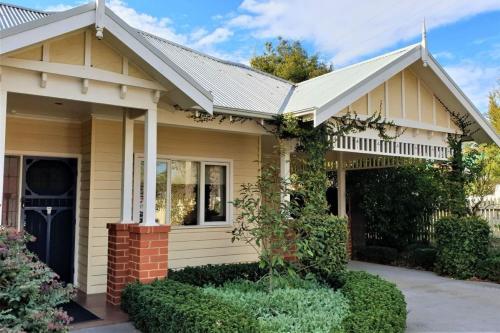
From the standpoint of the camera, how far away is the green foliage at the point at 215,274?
7379 millimetres

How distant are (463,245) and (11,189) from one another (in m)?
9.20

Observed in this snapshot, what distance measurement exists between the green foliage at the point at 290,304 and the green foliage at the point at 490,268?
15.9 feet

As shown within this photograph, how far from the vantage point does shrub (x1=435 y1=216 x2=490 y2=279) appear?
33.3 ft

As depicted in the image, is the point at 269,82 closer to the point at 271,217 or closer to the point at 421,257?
the point at 271,217

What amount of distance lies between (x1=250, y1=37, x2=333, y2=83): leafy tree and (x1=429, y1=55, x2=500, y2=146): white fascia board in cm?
1747

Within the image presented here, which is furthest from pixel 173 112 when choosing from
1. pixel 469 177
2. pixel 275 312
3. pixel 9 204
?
pixel 469 177

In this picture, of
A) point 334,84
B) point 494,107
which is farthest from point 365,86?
point 494,107

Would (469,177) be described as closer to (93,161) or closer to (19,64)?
(93,161)

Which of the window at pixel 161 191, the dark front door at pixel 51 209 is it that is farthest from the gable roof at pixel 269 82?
the dark front door at pixel 51 209

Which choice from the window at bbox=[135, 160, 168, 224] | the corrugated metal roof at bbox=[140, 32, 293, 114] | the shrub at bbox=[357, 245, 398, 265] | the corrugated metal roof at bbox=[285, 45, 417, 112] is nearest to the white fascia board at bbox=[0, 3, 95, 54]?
the corrugated metal roof at bbox=[140, 32, 293, 114]

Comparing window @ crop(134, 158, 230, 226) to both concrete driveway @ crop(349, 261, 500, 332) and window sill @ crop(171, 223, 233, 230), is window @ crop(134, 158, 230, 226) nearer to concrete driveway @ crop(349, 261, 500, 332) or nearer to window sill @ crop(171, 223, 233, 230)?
window sill @ crop(171, 223, 233, 230)

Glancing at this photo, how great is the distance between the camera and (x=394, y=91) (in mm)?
10172

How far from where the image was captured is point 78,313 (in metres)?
6.62

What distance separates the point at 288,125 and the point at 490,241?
594 centimetres
